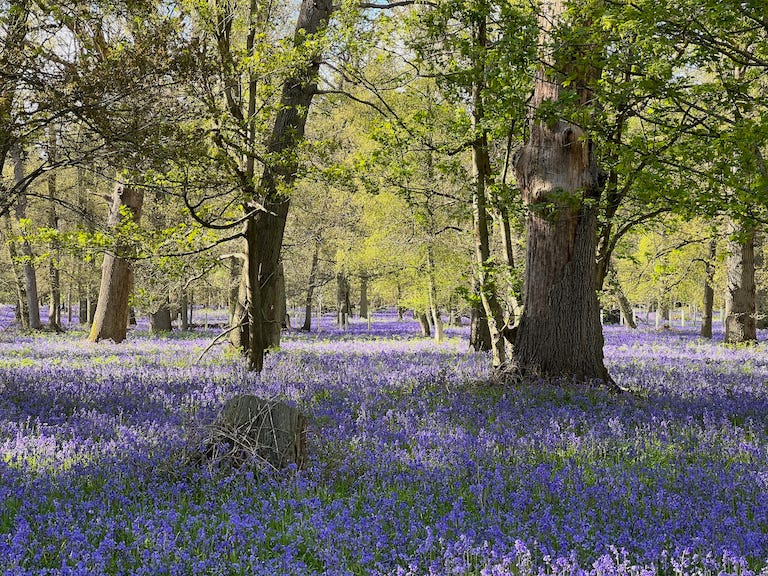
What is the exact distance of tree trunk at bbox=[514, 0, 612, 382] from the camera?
862cm

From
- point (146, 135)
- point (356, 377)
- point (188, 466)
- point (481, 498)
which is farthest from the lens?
point (356, 377)

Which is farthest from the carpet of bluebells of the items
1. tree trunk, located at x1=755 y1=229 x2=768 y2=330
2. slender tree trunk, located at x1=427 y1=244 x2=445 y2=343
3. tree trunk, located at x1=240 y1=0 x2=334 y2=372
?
tree trunk, located at x1=755 y1=229 x2=768 y2=330

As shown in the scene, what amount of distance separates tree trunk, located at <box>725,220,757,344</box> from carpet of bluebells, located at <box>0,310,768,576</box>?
435 inches

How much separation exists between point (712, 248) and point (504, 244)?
1695 centimetres

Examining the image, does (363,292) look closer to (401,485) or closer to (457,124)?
(457,124)

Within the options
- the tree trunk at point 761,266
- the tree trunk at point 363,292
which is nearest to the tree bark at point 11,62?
the tree trunk at point 761,266

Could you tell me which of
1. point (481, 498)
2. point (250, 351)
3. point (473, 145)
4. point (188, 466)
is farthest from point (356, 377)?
point (481, 498)

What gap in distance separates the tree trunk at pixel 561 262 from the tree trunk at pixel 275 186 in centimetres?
330

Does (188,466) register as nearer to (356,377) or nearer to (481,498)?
(481,498)

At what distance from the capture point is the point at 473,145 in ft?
32.9

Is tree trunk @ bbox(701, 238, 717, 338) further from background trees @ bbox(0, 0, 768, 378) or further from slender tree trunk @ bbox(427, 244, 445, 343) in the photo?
background trees @ bbox(0, 0, 768, 378)

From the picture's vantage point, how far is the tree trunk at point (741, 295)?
17938mm

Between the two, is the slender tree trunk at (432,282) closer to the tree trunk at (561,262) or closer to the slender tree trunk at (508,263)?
the slender tree trunk at (508,263)

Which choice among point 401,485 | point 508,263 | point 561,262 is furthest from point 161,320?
point 401,485
